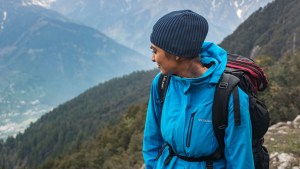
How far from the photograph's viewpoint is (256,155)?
363 centimetres

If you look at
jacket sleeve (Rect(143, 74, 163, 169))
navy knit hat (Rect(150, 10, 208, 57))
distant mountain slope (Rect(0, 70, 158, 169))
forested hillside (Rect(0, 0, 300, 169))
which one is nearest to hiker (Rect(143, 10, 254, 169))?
navy knit hat (Rect(150, 10, 208, 57))

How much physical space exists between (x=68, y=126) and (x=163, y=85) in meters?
146

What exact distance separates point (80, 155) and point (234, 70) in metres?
59.1

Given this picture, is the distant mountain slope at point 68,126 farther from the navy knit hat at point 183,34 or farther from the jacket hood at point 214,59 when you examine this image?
the navy knit hat at point 183,34

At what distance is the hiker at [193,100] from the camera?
3.38 meters

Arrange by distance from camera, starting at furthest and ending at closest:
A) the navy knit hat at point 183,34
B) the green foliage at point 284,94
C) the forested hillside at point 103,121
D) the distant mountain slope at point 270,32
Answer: the distant mountain slope at point 270,32 → the forested hillside at point 103,121 → the green foliage at point 284,94 → the navy knit hat at point 183,34

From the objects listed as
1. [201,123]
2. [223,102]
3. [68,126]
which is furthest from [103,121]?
[223,102]

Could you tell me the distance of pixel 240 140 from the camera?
337 cm

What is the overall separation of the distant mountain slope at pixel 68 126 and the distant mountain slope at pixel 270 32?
125ft

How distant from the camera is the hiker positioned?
338 centimetres

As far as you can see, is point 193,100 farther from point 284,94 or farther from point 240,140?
point 284,94

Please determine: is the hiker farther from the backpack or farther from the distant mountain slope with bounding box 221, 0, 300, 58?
the distant mountain slope with bounding box 221, 0, 300, 58

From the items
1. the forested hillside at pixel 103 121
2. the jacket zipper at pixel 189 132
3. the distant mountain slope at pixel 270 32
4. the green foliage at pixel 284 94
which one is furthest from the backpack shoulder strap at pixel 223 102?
the distant mountain slope at pixel 270 32

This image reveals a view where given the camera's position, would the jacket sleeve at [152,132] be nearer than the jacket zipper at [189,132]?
No
